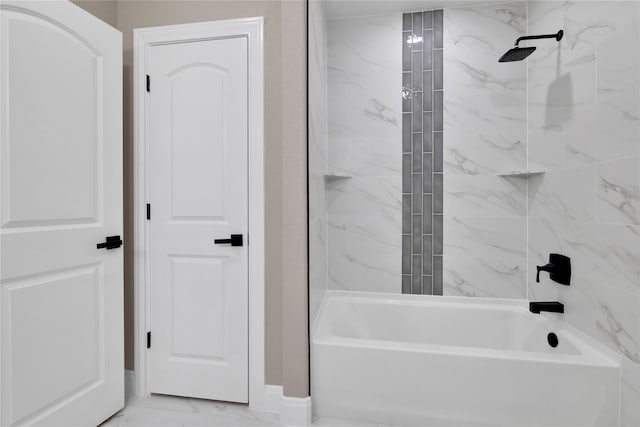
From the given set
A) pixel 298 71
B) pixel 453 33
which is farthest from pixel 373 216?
pixel 453 33

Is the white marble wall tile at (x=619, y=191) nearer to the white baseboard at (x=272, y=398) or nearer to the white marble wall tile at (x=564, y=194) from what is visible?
the white marble wall tile at (x=564, y=194)

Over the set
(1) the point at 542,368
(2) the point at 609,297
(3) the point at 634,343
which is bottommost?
(1) the point at 542,368

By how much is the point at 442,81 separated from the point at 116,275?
2398 millimetres

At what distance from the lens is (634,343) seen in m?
1.36

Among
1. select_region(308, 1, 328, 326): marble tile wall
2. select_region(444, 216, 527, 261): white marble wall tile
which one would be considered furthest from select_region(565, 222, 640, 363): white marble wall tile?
select_region(308, 1, 328, 326): marble tile wall

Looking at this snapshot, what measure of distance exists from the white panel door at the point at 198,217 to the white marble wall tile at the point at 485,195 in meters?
1.44

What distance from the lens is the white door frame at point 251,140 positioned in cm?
191

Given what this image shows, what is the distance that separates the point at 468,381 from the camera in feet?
5.34

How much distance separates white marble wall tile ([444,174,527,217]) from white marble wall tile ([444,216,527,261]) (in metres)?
0.05

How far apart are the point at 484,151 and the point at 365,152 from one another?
2.67ft

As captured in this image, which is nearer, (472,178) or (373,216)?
(472,178)

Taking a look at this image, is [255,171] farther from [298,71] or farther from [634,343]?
[634,343]

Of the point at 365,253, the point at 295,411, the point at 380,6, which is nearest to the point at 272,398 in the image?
the point at 295,411

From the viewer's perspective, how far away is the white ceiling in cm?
233
